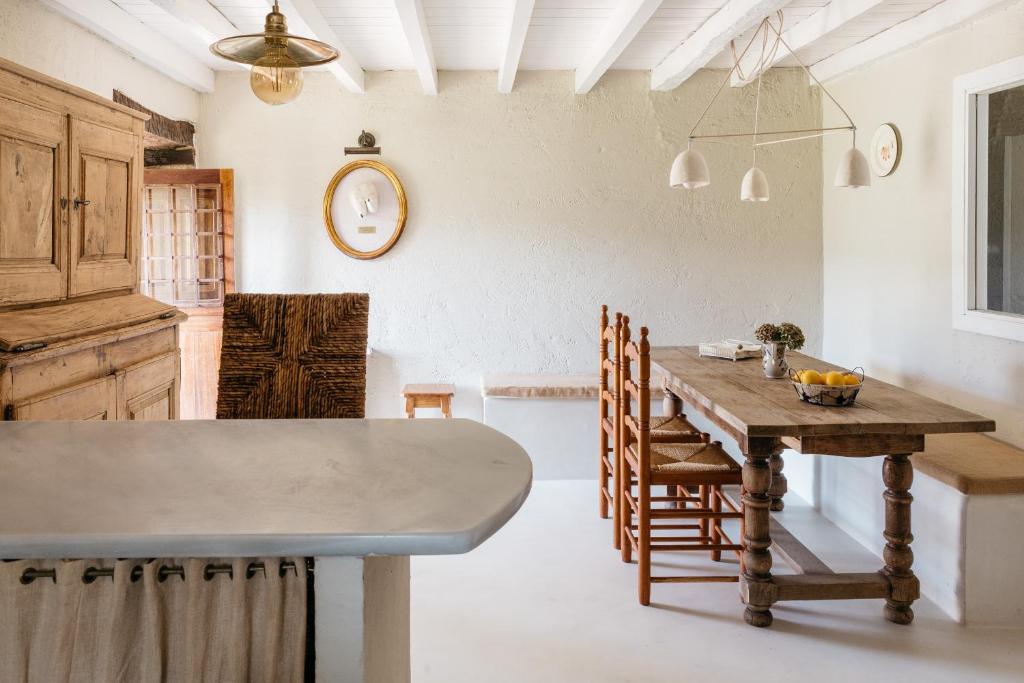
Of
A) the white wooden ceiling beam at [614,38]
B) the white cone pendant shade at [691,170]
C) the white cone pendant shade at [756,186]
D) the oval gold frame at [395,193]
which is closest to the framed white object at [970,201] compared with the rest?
the white cone pendant shade at [756,186]

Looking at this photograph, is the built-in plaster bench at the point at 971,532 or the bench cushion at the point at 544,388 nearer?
the built-in plaster bench at the point at 971,532

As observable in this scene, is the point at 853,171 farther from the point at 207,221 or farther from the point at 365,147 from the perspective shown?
the point at 207,221

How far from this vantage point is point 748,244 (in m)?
5.93

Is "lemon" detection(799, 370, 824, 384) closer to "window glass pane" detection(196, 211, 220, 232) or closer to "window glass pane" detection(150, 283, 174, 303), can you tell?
"window glass pane" detection(196, 211, 220, 232)

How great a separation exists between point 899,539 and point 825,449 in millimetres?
547

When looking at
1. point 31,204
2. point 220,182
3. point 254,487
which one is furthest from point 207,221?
point 254,487

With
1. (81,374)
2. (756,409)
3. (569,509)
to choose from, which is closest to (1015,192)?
(756,409)

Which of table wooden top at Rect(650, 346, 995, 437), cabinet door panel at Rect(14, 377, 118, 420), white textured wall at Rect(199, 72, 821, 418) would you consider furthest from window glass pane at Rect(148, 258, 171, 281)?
table wooden top at Rect(650, 346, 995, 437)

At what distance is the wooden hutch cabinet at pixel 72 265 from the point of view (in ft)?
8.65

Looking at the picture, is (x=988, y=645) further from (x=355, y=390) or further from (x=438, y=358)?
(x=438, y=358)

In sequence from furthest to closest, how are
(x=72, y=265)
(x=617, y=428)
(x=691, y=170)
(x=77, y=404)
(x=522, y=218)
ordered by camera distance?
(x=522, y=218) < (x=691, y=170) < (x=617, y=428) < (x=72, y=265) < (x=77, y=404)

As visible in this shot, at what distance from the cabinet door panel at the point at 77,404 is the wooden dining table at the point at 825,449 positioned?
91.6 inches

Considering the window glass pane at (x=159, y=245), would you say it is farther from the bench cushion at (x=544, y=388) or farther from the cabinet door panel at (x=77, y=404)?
the cabinet door panel at (x=77, y=404)

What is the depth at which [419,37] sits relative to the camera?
4344 mm
